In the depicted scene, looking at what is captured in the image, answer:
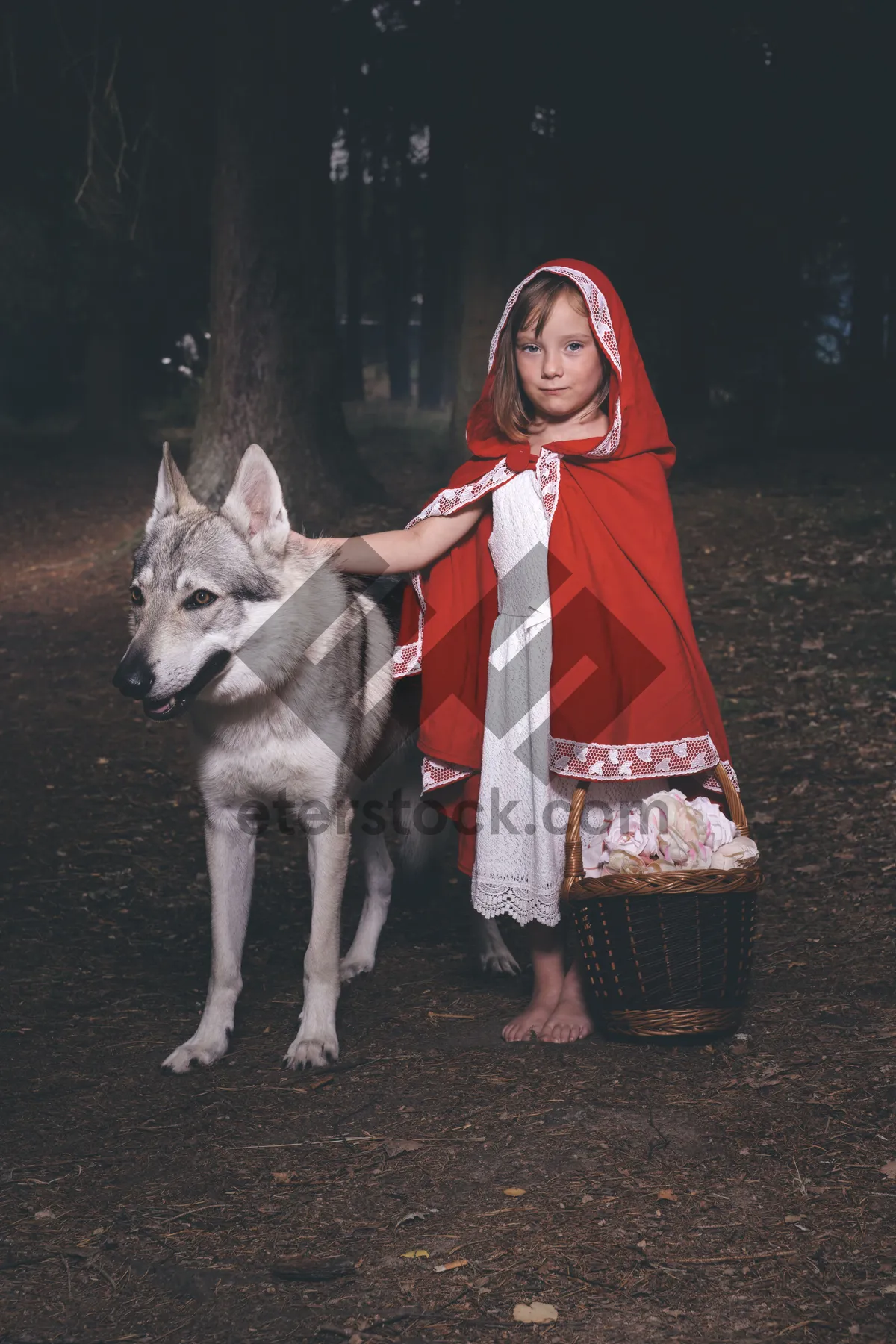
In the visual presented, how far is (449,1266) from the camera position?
8.74 ft

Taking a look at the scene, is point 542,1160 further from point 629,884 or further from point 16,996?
point 16,996

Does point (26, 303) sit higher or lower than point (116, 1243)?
higher

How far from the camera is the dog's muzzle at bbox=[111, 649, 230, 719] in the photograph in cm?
328

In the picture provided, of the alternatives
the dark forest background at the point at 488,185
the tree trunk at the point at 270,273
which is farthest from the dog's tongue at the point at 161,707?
the dark forest background at the point at 488,185

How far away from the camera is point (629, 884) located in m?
3.50

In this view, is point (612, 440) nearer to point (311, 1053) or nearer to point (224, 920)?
point (224, 920)

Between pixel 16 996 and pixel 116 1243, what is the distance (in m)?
1.66

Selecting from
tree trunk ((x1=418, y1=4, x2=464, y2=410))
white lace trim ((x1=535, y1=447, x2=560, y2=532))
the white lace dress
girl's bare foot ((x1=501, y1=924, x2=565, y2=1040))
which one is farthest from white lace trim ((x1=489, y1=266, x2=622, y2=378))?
tree trunk ((x1=418, y1=4, x2=464, y2=410))

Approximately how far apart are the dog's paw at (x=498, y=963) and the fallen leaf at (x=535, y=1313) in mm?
1887

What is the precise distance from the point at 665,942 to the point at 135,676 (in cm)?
167

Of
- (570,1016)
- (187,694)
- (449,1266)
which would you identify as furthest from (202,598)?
(449,1266)

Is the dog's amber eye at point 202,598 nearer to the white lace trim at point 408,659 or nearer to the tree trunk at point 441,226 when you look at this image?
the white lace trim at point 408,659

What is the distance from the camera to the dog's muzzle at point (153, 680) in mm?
3281

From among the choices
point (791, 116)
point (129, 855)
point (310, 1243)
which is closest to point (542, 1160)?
point (310, 1243)
